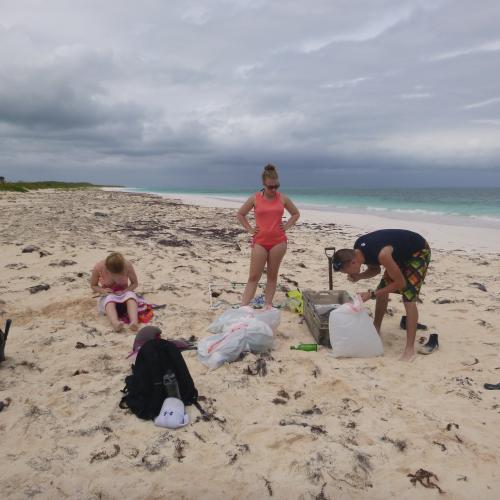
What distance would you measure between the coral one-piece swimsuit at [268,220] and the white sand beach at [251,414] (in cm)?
113

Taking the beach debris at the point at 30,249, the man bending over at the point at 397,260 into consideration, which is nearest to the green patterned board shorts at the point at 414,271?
the man bending over at the point at 397,260

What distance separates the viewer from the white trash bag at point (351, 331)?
4.12m

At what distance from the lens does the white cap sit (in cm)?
296

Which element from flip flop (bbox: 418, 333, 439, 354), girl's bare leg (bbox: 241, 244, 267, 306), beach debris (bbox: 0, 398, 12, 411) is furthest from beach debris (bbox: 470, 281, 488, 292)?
beach debris (bbox: 0, 398, 12, 411)

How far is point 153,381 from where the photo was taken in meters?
3.21

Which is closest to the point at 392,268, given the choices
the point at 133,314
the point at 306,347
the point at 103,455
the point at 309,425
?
the point at 306,347

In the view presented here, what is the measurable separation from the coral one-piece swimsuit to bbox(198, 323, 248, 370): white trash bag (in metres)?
1.32

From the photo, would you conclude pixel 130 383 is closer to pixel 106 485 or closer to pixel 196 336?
pixel 106 485

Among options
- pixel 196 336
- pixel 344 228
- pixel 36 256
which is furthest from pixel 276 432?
pixel 344 228

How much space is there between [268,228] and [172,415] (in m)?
2.64

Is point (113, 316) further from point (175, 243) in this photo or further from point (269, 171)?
point (175, 243)

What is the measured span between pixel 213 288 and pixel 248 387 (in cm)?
300

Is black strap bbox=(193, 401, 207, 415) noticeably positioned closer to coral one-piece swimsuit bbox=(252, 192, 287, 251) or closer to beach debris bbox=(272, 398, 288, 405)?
beach debris bbox=(272, 398, 288, 405)

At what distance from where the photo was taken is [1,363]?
12.4ft
